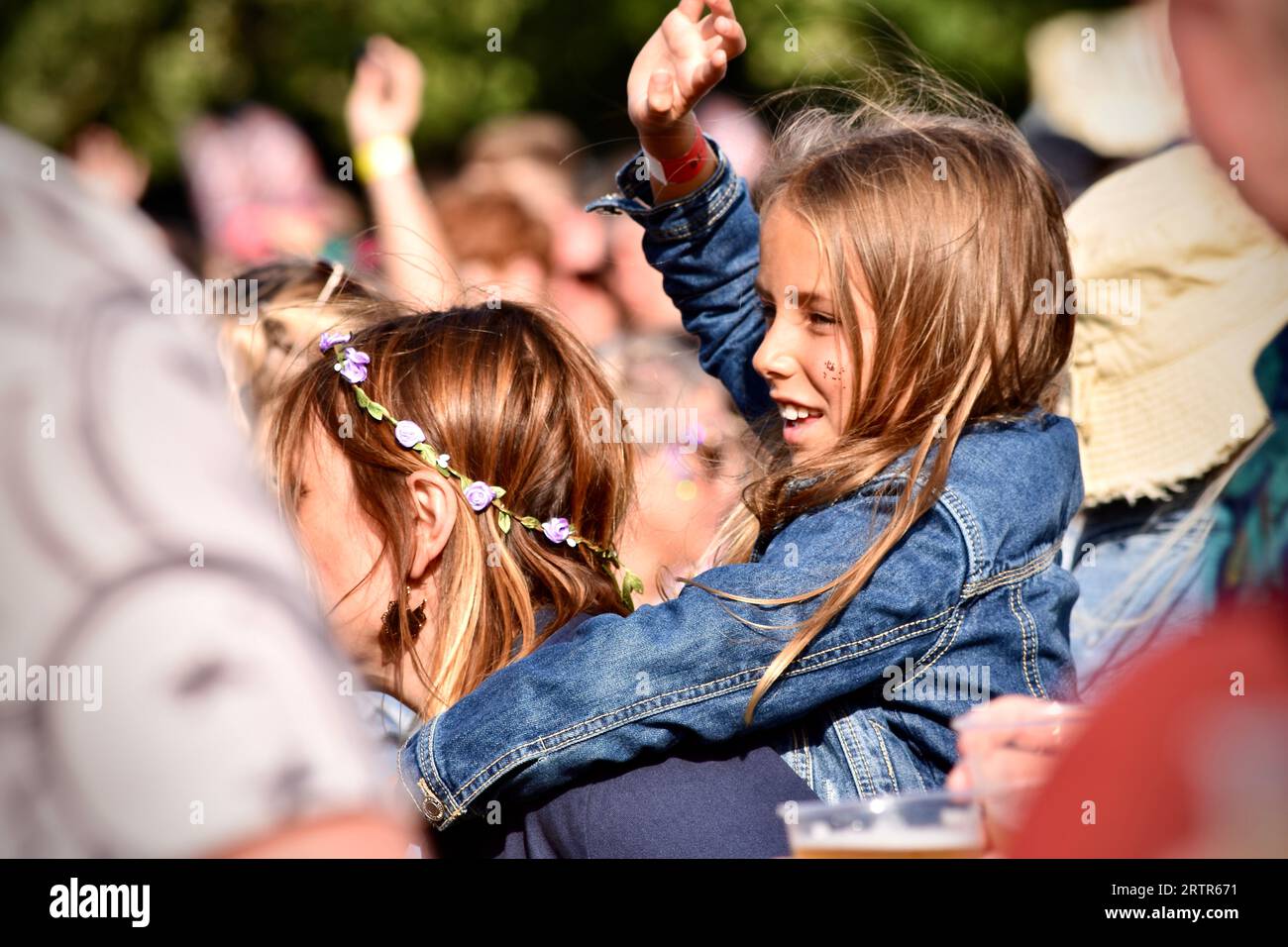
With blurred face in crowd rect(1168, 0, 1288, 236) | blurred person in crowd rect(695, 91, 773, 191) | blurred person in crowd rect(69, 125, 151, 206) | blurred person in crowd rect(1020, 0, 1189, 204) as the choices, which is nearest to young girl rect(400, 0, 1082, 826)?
blurred person in crowd rect(1020, 0, 1189, 204)

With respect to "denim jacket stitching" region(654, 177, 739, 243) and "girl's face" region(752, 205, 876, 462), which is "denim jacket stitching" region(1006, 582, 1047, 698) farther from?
"denim jacket stitching" region(654, 177, 739, 243)

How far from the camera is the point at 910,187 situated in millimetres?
2018

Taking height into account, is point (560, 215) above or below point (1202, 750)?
above

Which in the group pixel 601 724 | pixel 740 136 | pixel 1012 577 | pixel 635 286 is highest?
pixel 740 136

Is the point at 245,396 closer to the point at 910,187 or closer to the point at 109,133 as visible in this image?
the point at 910,187

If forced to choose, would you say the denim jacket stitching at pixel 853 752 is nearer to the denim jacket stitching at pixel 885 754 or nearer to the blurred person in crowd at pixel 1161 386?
the denim jacket stitching at pixel 885 754

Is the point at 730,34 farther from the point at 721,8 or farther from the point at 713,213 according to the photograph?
the point at 713,213

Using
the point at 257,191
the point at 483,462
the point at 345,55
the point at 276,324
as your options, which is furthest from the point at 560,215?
the point at 345,55

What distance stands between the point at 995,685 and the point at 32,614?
1491 millimetres

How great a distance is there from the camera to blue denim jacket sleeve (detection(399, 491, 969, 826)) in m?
1.70

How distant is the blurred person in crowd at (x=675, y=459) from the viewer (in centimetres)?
262

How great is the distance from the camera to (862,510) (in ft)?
5.97

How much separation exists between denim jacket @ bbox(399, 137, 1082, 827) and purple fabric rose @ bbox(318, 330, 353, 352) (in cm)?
65

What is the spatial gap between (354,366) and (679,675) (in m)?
0.75
